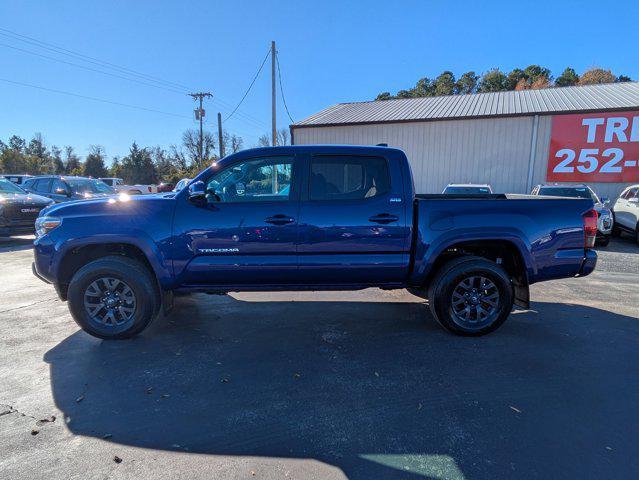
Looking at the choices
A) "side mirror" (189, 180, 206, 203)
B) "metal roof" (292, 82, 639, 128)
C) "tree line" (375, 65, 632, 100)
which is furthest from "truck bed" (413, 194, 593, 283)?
"tree line" (375, 65, 632, 100)

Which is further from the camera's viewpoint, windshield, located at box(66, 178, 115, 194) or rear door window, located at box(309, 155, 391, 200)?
windshield, located at box(66, 178, 115, 194)

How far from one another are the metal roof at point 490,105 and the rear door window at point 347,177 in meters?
14.4

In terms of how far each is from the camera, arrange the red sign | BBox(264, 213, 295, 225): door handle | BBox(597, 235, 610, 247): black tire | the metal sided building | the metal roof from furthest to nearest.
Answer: the metal roof
the metal sided building
the red sign
BBox(597, 235, 610, 247): black tire
BBox(264, 213, 295, 225): door handle

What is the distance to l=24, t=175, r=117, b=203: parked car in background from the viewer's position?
11894 mm

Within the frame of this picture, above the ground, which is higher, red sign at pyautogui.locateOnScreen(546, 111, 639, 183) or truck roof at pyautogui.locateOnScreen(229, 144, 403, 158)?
red sign at pyautogui.locateOnScreen(546, 111, 639, 183)

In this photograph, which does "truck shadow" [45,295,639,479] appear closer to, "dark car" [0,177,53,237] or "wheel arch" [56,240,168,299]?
"wheel arch" [56,240,168,299]

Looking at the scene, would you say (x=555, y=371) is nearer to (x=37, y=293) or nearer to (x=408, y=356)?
(x=408, y=356)

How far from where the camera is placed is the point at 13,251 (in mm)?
9055

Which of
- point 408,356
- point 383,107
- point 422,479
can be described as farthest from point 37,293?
point 383,107

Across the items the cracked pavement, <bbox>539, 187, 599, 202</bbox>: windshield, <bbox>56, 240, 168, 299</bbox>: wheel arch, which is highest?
<bbox>539, 187, 599, 202</bbox>: windshield

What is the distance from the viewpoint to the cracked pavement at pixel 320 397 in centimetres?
222

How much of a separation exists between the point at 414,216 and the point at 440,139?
1450 cm

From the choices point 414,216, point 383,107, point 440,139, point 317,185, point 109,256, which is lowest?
point 109,256

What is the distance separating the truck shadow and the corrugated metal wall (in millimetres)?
13236
